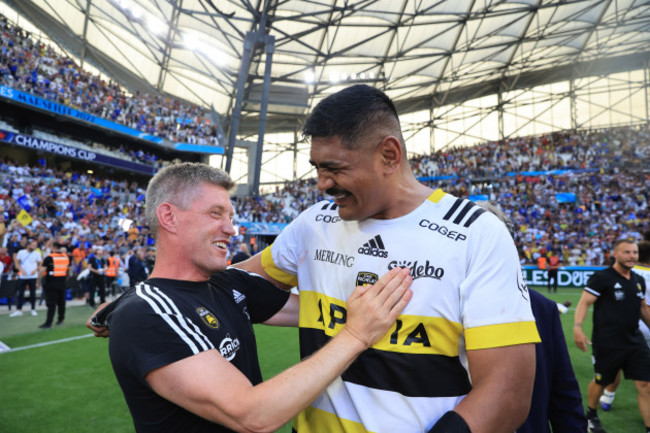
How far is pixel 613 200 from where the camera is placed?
1044 inches

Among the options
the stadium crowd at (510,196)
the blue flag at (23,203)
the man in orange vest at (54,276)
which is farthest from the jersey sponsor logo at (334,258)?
the blue flag at (23,203)

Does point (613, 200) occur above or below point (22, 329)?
above

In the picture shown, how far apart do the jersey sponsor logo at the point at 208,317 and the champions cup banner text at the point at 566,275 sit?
64.6ft

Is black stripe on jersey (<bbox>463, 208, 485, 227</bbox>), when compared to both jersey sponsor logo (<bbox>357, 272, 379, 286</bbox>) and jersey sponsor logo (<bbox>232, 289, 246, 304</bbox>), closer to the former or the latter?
jersey sponsor logo (<bbox>357, 272, 379, 286</bbox>)

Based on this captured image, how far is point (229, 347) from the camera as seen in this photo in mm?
1863

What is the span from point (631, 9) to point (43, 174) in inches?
1568

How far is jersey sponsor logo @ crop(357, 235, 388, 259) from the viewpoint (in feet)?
5.50

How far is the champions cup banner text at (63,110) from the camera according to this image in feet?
78.6

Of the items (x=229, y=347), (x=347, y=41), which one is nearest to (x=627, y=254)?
(x=229, y=347)

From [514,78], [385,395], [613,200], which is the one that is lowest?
[385,395]

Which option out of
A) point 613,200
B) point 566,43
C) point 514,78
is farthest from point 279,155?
point 613,200

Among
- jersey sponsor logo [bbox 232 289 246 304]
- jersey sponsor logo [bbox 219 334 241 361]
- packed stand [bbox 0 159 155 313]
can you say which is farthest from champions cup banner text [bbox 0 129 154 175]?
jersey sponsor logo [bbox 219 334 241 361]

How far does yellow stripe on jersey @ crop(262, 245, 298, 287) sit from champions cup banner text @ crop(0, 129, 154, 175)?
27926 mm

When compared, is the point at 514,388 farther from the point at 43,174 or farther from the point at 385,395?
the point at 43,174
